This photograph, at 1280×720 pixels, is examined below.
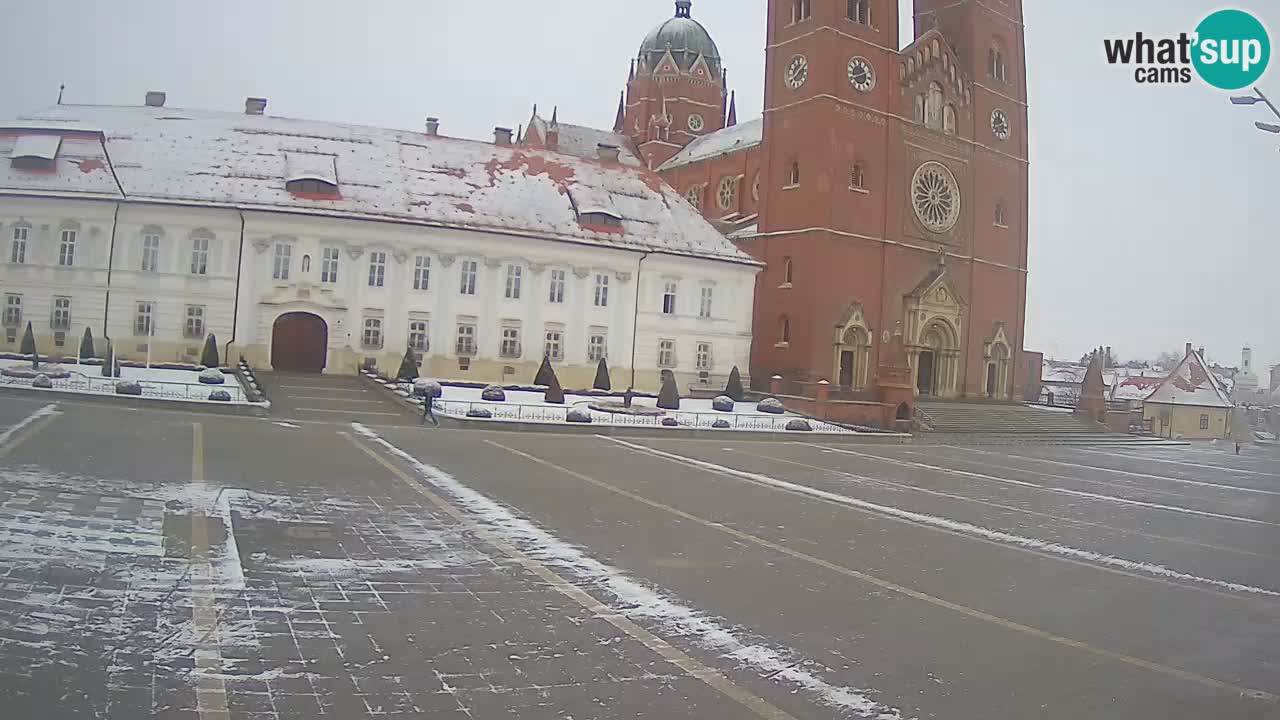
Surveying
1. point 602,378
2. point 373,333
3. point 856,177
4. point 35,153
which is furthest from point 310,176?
point 856,177

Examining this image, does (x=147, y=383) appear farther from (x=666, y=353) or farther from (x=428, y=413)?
(x=666, y=353)

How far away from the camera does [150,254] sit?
126ft

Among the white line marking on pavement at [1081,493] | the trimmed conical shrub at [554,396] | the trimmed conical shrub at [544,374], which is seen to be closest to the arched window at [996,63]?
the trimmed conical shrub at [544,374]

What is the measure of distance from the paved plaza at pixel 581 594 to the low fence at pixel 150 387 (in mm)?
9902

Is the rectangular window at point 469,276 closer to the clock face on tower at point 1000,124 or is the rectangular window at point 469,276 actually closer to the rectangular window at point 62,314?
the rectangular window at point 62,314

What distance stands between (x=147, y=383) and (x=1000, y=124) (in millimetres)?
46208

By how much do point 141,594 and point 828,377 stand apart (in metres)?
41.6

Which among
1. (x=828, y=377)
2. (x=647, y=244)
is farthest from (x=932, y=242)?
(x=647, y=244)

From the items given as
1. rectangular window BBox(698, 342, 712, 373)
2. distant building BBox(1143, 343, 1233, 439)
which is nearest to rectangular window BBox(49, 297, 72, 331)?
rectangular window BBox(698, 342, 712, 373)

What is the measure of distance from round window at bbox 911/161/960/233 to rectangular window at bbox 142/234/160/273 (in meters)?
35.9

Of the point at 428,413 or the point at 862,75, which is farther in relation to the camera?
the point at 862,75

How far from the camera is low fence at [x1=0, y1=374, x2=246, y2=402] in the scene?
27391 millimetres

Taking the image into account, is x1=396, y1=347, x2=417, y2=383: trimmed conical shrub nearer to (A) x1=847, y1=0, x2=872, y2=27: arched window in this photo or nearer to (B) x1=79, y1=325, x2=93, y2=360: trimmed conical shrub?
(B) x1=79, y1=325, x2=93, y2=360: trimmed conical shrub

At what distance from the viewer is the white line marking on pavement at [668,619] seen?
260 inches
